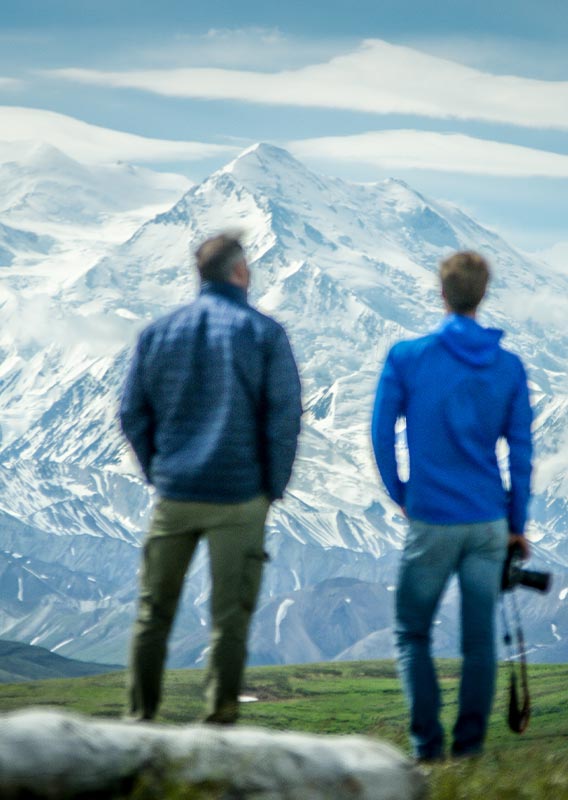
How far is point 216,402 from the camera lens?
31.9 ft

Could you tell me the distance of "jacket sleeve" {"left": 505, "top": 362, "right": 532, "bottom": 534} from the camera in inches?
388

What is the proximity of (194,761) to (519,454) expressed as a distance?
12.8ft

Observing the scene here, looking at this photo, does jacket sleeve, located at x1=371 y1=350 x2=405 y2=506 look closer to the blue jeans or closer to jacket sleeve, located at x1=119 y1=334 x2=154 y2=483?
the blue jeans

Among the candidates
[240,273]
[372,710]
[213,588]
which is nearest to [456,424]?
[240,273]

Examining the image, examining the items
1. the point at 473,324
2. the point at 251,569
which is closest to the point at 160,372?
the point at 251,569

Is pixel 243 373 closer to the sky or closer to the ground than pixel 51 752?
closer to the sky

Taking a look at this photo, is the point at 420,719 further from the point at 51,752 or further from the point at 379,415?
the point at 51,752

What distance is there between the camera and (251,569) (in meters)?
9.49

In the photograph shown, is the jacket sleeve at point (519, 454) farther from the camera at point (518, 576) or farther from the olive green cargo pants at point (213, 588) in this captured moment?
the olive green cargo pants at point (213, 588)

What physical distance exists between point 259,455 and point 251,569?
2.50ft

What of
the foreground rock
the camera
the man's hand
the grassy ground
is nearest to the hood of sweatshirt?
the man's hand

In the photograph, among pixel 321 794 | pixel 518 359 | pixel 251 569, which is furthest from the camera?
pixel 518 359

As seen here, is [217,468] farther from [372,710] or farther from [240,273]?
[372,710]

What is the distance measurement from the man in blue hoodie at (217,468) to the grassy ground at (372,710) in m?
0.89
